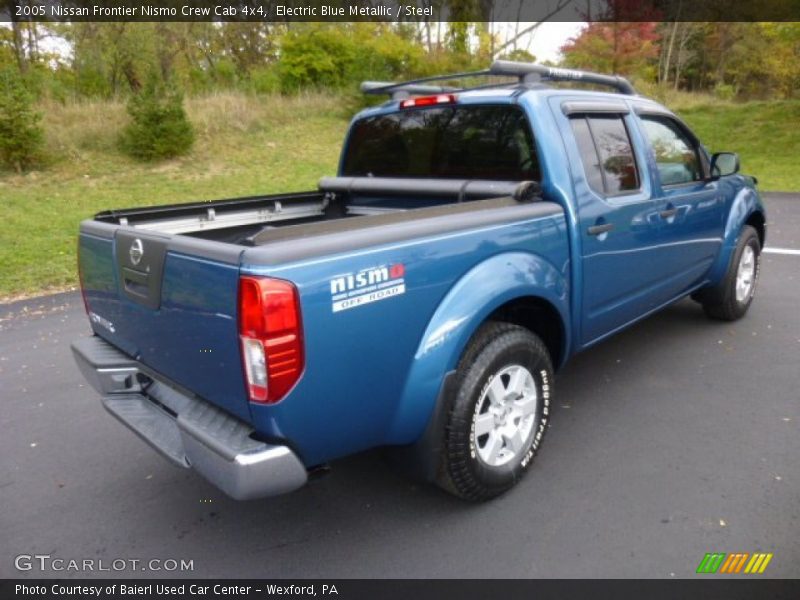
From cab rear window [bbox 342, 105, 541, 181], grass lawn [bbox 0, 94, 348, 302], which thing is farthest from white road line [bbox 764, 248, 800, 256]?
grass lawn [bbox 0, 94, 348, 302]

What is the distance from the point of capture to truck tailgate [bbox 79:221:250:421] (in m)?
2.09

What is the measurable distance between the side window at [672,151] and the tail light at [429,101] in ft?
4.30

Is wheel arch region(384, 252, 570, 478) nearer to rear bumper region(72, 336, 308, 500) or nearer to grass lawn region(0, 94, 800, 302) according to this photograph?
rear bumper region(72, 336, 308, 500)

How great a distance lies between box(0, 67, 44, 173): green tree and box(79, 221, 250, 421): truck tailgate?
12912 mm

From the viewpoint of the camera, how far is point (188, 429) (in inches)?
87.6

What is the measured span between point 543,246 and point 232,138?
16.6 metres

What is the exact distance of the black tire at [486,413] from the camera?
2533mm

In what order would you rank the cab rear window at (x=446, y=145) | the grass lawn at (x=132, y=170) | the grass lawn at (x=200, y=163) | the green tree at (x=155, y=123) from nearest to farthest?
the cab rear window at (x=446, y=145) < the grass lawn at (x=132, y=170) < the grass lawn at (x=200, y=163) < the green tree at (x=155, y=123)

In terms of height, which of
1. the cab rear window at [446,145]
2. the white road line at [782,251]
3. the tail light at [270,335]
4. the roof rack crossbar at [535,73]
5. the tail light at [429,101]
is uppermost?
the roof rack crossbar at [535,73]

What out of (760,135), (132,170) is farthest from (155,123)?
(760,135)

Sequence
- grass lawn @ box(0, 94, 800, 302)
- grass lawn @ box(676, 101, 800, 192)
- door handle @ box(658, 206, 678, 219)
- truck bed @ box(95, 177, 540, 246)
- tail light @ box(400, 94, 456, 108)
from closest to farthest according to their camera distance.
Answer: truck bed @ box(95, 177, 540, 246) < tail light @ box(400, 94, 456, 108) < door handle @ box(658, 206, 678, 219) < grass lawn @ box(0, 94, 800, 302) < grass lawn @ box(676, 101, 800, 192)

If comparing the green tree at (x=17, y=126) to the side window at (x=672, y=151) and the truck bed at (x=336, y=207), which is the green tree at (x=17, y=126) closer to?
the truck bed at (x=336, y=207)

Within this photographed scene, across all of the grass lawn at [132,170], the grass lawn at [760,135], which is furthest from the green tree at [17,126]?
the grass lawn at [760,135]

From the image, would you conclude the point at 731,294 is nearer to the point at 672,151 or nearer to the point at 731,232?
the point at 731,232
